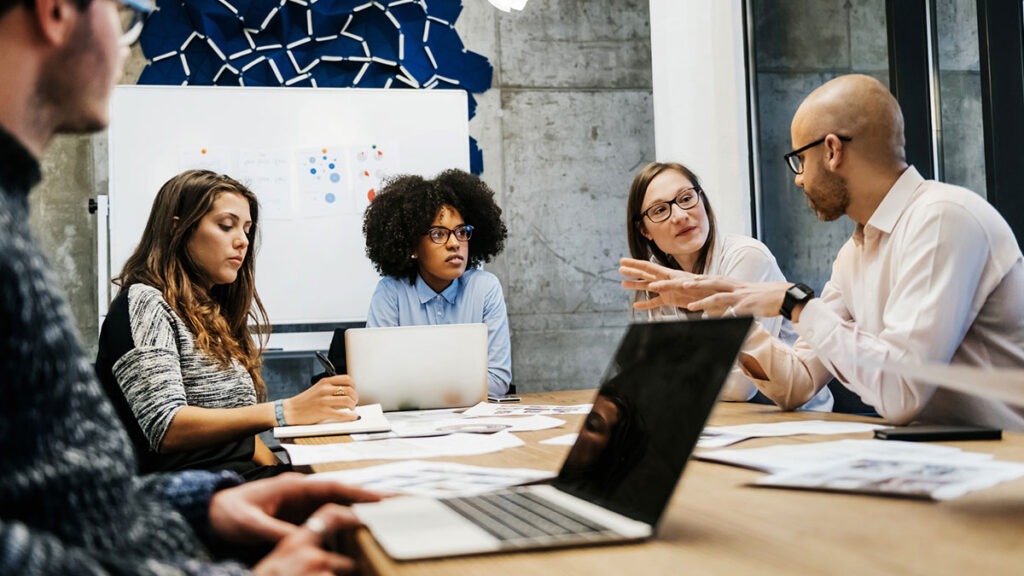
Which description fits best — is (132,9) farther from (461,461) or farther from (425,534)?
(461,461)

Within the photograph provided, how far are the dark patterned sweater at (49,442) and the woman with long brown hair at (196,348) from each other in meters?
1.35

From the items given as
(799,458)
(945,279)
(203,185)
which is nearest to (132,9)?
(799,458)

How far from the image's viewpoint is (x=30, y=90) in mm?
677

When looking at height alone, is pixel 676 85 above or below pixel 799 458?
above

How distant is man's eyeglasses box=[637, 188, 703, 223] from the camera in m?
3.01

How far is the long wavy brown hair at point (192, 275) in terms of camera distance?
7.51 feet

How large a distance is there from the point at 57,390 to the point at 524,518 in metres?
0.42

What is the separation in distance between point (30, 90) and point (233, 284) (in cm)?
203

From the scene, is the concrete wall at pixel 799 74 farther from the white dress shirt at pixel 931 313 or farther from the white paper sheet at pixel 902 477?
the white paper sheet at pixel 902 477

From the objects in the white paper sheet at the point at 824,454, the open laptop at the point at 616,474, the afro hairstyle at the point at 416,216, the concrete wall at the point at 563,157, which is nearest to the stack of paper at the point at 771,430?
the white paper sheet at the point at 824,454

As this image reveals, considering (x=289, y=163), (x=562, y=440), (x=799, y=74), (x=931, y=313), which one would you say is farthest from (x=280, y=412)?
(x=799, y=74)

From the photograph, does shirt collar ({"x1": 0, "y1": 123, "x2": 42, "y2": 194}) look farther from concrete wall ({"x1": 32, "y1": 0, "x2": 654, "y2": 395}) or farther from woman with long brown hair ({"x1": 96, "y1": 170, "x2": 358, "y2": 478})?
concrete wall ({"x1": 32, "y1": 0, "x2": 654, "y2": 395})

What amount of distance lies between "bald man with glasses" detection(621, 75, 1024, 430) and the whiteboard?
2.65 metres

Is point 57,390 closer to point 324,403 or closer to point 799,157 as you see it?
point 324,403
